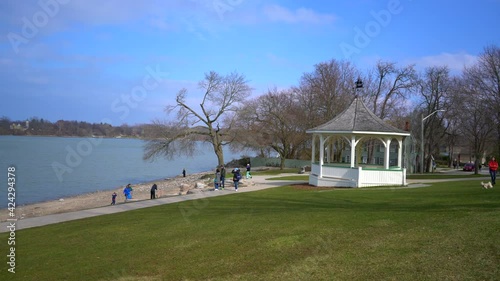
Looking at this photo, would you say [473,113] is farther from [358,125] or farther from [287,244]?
[287,244]

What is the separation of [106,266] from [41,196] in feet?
97.2

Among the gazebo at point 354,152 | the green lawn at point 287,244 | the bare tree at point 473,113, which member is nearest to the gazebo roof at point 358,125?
the gazebo at point 354,152

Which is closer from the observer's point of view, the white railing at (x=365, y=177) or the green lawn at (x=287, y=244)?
the green lawn at (x=287, y=244)

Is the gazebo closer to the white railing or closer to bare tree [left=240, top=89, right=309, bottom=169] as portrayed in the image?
the white railing

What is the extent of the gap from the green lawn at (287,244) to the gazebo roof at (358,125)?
8644 mm

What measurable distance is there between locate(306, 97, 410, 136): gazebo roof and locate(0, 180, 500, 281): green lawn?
864 centimetres

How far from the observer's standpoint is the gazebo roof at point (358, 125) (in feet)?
76.9

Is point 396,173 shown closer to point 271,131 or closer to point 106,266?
point 106,266

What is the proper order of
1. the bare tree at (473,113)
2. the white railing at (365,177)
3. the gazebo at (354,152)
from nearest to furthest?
the white railing at (365,177), the gazebo at (354,152), the bare tree at (473,113)

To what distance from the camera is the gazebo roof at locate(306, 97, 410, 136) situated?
2344cm

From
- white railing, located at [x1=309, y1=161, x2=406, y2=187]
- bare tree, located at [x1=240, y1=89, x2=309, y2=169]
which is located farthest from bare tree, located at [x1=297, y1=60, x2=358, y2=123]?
white railing, located at [x1=309, y1=161, x2=406, y2=187]

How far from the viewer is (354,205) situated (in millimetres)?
14367

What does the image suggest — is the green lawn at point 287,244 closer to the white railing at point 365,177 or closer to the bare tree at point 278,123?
the white railing at point 365,177

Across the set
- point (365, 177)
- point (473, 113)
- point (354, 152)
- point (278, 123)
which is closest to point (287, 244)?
point (365, 177)
